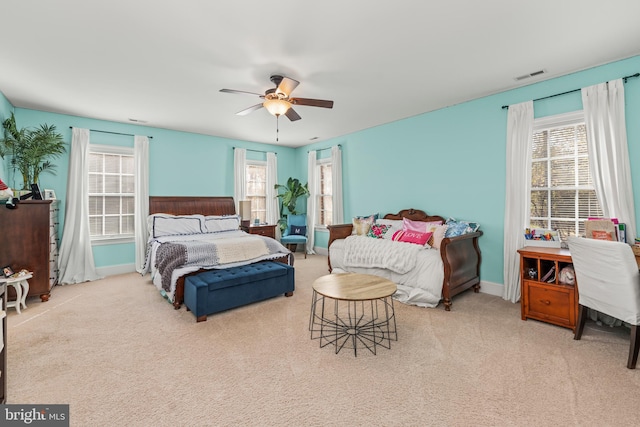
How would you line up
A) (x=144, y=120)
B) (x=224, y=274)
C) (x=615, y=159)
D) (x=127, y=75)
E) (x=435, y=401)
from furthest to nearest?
(x=144, y=120) < (x=224, y=274) < (x=127, y=75) < (x=615, y=159) < (x=435, y=401)

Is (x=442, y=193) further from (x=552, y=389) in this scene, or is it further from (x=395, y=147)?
(x=552, y=389)

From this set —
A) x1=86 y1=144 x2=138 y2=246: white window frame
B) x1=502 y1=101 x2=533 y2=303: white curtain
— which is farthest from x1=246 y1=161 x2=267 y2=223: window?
x1=502 y1=101 x2=533 y2=303: white curtain

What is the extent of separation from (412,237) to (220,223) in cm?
342

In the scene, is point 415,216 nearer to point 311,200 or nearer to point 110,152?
point 311,200

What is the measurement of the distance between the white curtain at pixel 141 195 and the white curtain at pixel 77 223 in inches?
25.9

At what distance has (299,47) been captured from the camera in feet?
8.71

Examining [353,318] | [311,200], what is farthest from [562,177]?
[311,200]

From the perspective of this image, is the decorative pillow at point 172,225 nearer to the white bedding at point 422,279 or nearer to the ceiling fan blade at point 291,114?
the ceiling fan blade at point 291,114

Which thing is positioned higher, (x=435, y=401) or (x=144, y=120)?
(x=144, y=120)

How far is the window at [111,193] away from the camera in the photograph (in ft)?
16.2

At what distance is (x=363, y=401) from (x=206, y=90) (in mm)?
3700

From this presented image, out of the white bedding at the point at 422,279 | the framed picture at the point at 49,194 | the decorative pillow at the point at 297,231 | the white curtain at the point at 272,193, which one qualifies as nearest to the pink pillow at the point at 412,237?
the white bedding at the point at 422,279

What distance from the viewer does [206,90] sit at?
366 cm

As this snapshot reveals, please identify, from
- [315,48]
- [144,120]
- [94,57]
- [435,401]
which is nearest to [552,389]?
[435,401]
